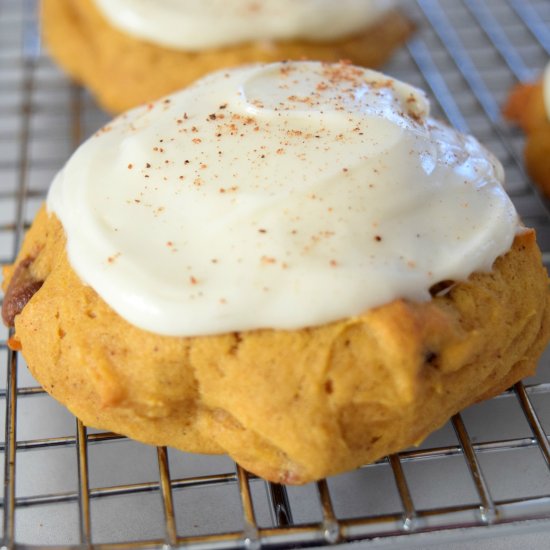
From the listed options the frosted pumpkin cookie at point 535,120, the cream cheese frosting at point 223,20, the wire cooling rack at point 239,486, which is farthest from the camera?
the cream cheese frosting at point 223,20

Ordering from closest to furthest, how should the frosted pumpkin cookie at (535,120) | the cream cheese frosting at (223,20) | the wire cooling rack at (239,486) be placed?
the wire cooling rack at (239,486) → the frosted pumpkin cookie at (535,120) → the cream cheese frosting at (223,20)

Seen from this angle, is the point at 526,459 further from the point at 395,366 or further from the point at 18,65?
the point at 18,65

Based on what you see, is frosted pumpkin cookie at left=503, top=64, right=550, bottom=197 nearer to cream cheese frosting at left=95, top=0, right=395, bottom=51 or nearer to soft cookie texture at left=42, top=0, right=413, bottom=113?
soft cookie texture at left=42, top=0, right=413, bottom=113

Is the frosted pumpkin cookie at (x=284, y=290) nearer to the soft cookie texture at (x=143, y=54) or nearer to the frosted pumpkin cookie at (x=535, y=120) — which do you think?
the frosted pumpkin cookie at (x=535, y=120)

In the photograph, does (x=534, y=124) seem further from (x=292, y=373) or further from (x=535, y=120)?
(x=292, y=373)

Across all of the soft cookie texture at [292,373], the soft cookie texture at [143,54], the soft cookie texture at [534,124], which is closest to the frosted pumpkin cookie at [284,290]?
the soft cookie texture at [292,373]

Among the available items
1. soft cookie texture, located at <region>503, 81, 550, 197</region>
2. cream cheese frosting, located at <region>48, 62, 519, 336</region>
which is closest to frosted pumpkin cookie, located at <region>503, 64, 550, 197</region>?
soft cookie texture, located at <region>503, 81, 550, 197</region>
